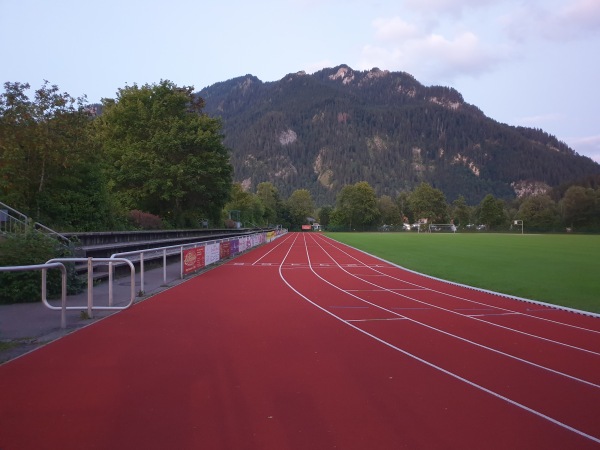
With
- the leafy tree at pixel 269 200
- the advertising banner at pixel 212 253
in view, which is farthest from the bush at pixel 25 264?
the leafy tree at pixel 269 200

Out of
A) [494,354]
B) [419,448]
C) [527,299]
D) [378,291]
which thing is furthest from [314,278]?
[419,448]

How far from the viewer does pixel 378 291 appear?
49.8 feet

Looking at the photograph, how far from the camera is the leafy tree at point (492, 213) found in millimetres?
122250

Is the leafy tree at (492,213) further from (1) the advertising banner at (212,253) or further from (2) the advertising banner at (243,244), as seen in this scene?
(1) the advertising banner at (212,253)

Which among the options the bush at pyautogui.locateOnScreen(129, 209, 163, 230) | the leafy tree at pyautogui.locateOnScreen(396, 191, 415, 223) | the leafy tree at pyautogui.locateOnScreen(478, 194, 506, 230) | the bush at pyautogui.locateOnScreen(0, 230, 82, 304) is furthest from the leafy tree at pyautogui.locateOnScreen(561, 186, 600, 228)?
the bush at pyautogui.locateOnScreen(0, 230, 82, 304)

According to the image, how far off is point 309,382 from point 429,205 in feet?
464

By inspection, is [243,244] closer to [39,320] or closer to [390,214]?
[39,320]

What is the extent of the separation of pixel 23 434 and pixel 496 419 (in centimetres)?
436

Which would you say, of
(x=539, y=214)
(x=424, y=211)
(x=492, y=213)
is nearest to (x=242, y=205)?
(x=539, y=214)

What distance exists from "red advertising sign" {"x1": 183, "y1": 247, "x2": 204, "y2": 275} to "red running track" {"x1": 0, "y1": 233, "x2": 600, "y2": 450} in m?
7.33

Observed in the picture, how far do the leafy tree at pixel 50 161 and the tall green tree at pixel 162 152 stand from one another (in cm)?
1449

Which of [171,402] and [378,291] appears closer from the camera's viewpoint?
[171,402]

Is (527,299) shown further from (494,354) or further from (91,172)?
(91,172)

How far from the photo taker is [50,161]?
1823 centimetres
